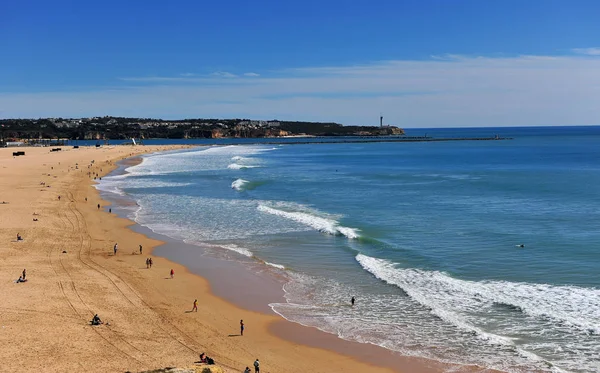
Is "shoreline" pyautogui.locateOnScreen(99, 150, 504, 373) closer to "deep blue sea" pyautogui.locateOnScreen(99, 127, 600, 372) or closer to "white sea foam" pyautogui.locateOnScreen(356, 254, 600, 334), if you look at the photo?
"deep blue sea" pyautogui.locateOnScreen(99, 127, 600, 372)

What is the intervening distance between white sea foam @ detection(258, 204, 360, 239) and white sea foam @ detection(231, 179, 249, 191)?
13.1 metres

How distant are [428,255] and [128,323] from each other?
51.1 ft

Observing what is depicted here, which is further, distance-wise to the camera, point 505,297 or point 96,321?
point 505,297

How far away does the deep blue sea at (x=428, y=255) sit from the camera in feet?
60.8

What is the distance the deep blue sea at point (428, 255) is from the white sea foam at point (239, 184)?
43cm

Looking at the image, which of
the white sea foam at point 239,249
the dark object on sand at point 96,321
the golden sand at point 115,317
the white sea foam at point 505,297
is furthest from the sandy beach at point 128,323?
the white sea foam at point 505,297

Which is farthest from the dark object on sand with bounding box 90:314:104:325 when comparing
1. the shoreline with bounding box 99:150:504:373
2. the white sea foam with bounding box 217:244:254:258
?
the white sea foam with bounding box 217:244:254:258

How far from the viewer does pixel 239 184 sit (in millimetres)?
61938

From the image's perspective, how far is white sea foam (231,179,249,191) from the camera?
58625 millimetres

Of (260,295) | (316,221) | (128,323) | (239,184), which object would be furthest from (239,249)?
(239,184)

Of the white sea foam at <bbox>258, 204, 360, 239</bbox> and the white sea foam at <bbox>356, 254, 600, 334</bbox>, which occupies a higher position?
the white sea foam at <bbox>258, 204, 360, 239</bbox>

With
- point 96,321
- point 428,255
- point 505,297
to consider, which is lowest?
point 96,321

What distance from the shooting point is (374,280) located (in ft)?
81.3

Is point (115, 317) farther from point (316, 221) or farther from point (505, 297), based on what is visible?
point (316, 221)
